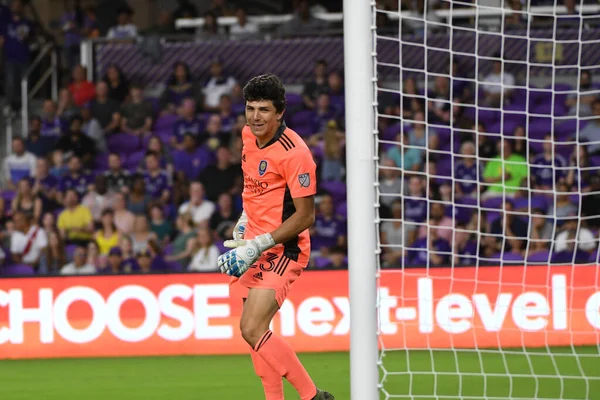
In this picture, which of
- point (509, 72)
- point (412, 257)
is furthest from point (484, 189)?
point (509, 72)

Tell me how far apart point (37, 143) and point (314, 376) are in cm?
696

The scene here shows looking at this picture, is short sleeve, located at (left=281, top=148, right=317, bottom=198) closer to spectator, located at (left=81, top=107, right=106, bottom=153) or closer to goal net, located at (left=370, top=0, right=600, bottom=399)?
goal net, located at (left=370, top=0, right=600, bottom=399)

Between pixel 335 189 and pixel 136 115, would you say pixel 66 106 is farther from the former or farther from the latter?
pixel 335 189

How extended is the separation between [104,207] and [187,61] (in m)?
3.04

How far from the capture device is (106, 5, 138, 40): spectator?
15203mm

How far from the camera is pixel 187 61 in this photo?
14766 mm

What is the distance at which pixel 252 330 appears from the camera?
5.21m

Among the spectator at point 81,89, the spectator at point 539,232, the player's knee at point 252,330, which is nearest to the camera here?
the player's knee at point 252,330

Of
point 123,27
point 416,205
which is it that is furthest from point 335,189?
point 123,27

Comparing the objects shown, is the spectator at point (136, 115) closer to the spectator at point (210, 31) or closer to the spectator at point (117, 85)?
the spectator at point (117, 85)

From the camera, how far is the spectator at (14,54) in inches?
581

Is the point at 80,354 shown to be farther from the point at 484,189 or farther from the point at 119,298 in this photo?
the point at 484,189

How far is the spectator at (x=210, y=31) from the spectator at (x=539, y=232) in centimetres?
552

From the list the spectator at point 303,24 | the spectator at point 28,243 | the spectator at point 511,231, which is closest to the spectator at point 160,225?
the spectator at point 28,243
